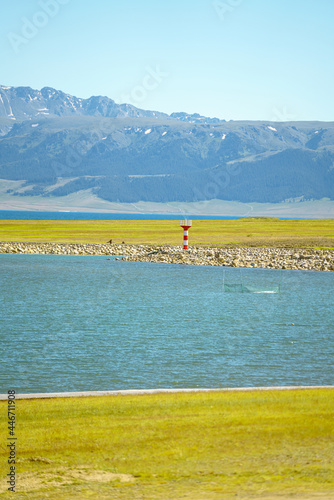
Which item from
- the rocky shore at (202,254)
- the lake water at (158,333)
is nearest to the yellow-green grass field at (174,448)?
the lake water at (158,333)

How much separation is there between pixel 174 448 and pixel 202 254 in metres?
64.9

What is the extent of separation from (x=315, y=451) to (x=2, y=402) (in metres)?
7.68

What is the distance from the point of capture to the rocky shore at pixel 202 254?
6854 centimetres

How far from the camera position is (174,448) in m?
11.1

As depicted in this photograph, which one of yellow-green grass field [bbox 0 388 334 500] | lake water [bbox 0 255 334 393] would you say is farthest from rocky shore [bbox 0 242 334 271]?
yellow-green grass field [bbox 0 388 334 500]

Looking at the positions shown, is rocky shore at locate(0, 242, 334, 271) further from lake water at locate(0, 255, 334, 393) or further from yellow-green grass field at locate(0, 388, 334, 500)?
yellow-green grass field at locate(0, 388, 334, 500)

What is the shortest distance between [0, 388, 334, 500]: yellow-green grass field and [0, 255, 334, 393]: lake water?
4.36 meters

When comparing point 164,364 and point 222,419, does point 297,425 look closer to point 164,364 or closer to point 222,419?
point 222,419

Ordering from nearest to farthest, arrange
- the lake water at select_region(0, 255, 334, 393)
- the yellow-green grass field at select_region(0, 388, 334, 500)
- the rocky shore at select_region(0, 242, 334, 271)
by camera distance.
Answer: the yellow-green grass field at select_region(0, 388, 334, 500) → the lake water at select_region(0, 255, 334, 393) → the rocky shore at select_region(0, 242, 334, 271)

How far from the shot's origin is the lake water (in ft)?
64.6

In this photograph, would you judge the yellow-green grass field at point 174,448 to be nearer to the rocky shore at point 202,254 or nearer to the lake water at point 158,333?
the lake water at point 158,333

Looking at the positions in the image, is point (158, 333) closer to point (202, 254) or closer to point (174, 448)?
point (174, 448)

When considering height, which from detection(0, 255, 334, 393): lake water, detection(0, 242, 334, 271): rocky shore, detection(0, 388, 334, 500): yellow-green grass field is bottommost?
detection(0, 255, 334, 393): lake water

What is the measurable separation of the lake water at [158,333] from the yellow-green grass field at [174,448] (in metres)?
4.36
